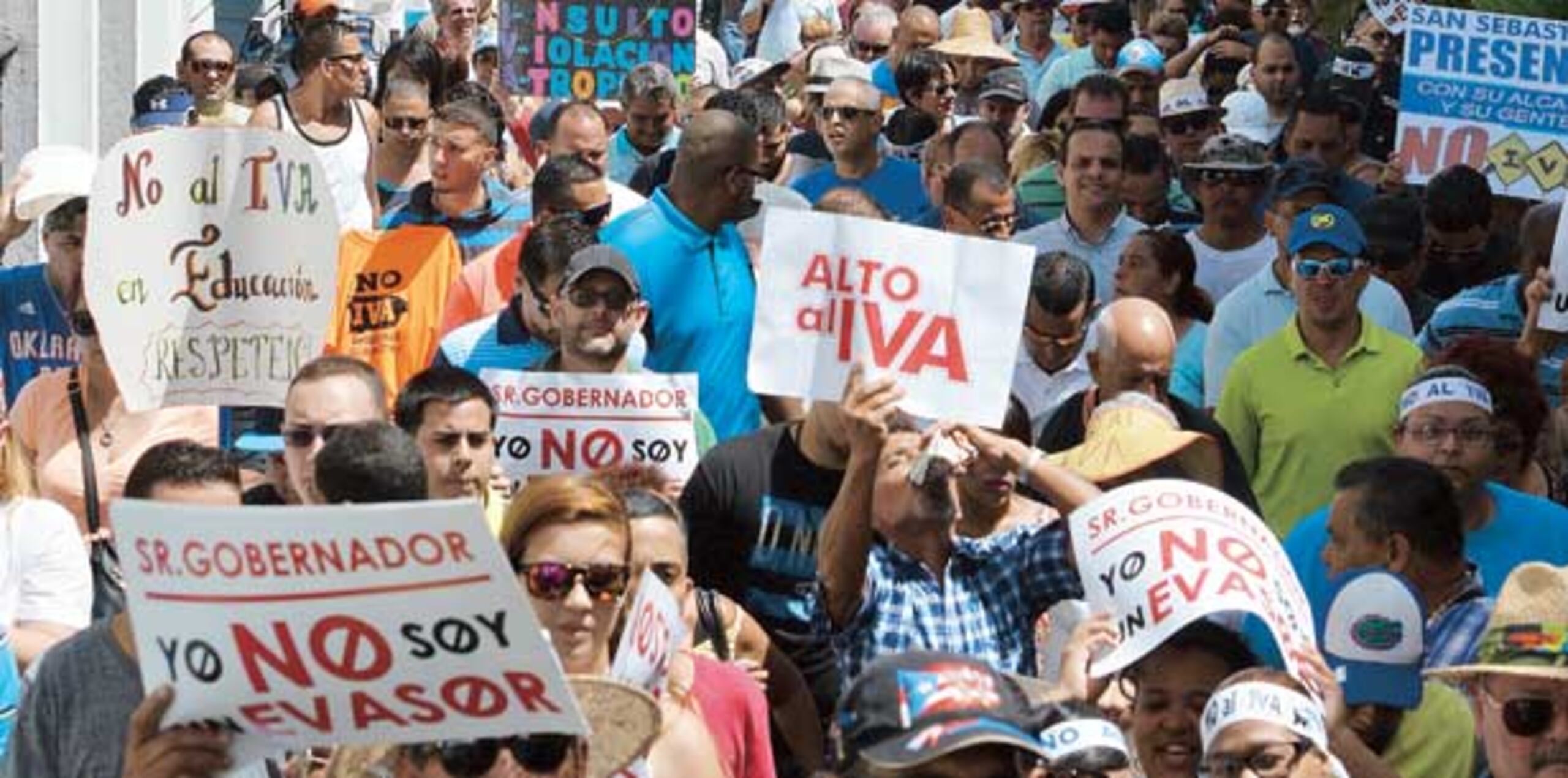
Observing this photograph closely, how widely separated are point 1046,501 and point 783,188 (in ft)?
16.0

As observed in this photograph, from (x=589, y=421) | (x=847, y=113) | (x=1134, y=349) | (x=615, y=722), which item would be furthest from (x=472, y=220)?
(x=615, y=722)

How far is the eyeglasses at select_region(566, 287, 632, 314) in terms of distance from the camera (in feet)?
33.4

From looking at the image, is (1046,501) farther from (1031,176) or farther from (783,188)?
(1031,176)

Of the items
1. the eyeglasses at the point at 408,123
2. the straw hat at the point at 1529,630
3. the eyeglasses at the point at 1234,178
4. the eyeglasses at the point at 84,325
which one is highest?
the straw hat at the point at 1529,630

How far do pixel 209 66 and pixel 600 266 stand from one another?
7.50m

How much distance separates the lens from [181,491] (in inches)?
315

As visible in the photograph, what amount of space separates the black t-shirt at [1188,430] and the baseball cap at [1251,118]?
20.9 ft

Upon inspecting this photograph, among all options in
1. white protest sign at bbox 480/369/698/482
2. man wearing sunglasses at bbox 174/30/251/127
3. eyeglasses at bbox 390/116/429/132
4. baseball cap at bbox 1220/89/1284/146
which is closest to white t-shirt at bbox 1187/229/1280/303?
eyeglasses at bbox 390/116/429/132

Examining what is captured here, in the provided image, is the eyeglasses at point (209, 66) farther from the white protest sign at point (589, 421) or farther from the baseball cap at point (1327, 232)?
the white protest sign at point (589, 421)

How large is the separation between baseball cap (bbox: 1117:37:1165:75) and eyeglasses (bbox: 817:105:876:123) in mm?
2900

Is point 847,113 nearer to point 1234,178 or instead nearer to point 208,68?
point 1234,178

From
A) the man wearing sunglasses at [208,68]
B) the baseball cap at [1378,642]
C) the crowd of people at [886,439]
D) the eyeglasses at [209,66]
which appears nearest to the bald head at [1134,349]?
the crowd of people at [886,439]

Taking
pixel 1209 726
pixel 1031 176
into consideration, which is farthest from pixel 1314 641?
pixel 1031 176

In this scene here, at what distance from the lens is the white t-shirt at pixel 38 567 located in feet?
29.7
